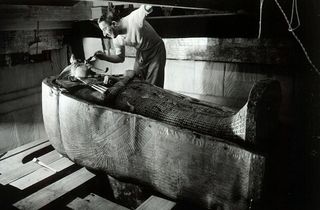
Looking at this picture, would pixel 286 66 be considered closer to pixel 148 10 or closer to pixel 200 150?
pixel 148 10

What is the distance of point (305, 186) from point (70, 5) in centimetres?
451

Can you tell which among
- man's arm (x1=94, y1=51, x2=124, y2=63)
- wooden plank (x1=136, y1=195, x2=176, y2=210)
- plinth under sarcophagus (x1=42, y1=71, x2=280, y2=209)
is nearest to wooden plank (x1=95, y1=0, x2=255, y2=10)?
plinth under sarcophagus (x1=42, y1=71, x2=280, y2=209)

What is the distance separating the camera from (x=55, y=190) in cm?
287

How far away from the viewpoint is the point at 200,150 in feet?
7.22

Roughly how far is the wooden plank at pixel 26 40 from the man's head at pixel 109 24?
1849 mm

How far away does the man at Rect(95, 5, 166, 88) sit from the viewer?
11.9 feet

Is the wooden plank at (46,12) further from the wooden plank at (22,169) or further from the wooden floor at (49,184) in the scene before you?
the wooden plank at (22,169)

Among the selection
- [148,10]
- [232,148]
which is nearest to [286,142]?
[232,148]

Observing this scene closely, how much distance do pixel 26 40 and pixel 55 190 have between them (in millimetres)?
2938

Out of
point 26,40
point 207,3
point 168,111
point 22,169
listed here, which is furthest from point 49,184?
point 26,40

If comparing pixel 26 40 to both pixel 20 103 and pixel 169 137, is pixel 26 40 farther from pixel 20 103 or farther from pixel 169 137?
pixel 169 137

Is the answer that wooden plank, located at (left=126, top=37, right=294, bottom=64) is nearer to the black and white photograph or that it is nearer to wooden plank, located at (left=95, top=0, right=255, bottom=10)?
the black and white photograph

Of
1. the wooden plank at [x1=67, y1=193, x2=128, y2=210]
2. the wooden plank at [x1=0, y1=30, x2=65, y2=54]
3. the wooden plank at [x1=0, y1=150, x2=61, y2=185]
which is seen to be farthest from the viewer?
the wooden plank at [x1=0, y1=30, x2=65, y2=54]

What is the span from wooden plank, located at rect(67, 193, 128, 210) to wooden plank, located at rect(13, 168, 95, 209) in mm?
191
